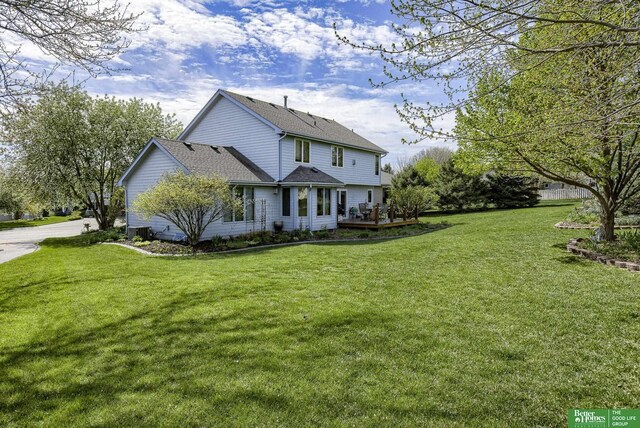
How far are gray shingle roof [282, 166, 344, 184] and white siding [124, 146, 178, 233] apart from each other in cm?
550

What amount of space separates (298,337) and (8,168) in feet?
75.1

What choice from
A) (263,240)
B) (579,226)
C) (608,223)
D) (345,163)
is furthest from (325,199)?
(608,223)

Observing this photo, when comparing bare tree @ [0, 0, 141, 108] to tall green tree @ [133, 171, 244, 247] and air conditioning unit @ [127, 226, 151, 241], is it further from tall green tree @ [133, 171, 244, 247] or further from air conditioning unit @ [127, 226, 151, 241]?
air conditioning unit @ [127, 226, 151, 241]

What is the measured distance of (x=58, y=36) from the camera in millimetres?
5938

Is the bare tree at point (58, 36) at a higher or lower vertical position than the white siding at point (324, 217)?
higher

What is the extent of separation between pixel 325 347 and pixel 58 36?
6.71 meters

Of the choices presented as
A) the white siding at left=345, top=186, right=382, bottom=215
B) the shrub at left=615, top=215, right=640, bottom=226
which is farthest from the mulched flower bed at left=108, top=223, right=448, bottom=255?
the shrub at left=615, top=215, right=640, bottom=226

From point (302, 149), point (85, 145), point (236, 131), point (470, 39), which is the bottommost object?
point (470, 39)

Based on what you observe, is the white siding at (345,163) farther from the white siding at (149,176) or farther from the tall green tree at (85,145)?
the tall green tree at (85,145)

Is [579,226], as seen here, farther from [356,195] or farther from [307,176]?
[356,195]

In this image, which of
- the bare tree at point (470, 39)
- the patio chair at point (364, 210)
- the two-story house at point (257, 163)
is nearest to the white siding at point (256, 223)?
the two-story house at point (257, 163)

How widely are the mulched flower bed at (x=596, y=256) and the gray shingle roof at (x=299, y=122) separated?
12.8 meters

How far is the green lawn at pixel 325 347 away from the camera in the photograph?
127 inches

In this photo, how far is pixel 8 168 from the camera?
763 inches
